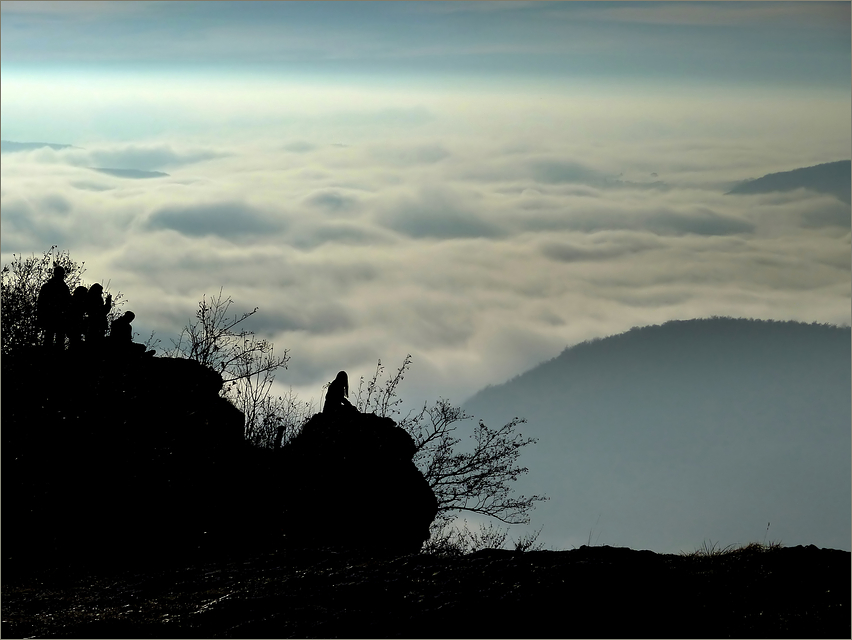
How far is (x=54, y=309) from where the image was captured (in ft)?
67.9

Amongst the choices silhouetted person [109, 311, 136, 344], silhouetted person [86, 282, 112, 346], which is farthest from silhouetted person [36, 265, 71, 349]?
silhouetted person [109, 311, 136, 344]

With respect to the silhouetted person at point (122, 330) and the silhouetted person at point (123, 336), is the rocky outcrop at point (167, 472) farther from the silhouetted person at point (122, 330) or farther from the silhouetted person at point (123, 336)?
the silhouetted person at point (122, 330)

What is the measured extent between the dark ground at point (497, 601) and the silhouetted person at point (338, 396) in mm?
11011

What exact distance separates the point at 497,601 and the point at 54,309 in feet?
51.7

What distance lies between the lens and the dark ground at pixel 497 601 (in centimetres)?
830

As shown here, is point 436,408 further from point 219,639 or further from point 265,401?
point 219,639

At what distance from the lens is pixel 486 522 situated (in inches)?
1028

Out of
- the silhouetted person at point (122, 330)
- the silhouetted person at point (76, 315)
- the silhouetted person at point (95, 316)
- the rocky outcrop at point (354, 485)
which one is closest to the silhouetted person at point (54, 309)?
the silhouetted person at point (76, 315)

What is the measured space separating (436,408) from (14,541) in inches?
476

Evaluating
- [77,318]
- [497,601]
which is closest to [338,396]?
[77,318]

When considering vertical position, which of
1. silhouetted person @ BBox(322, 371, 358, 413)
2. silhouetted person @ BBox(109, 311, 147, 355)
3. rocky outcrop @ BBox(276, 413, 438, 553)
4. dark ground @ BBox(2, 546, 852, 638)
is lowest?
dark ground @ BBox(2, 546, 852, 638)

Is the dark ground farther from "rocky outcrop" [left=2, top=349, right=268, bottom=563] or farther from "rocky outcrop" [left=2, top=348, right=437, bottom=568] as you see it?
"rocky outcrop" [left=2, top=349, right=268, bottom=563]

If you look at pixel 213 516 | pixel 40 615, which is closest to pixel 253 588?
pixel 40 615

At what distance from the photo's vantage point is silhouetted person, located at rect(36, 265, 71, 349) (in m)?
20.5
